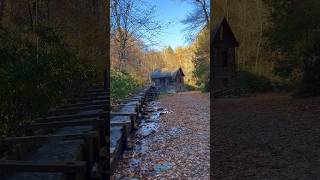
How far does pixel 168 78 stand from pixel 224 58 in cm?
485

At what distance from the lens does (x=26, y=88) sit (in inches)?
139

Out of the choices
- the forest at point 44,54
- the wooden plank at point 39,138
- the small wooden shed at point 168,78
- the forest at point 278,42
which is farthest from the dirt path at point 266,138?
the wooden plank at point 39,138

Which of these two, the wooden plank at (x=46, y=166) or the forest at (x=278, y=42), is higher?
the forest at (x=278, y=42)

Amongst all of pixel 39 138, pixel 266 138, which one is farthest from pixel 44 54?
pixel 266 138

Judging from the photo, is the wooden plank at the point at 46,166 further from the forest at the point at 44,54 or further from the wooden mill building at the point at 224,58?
the wooden mill building at the point at 224,58

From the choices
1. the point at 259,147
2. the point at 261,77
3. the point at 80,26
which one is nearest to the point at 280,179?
the point at 259,147

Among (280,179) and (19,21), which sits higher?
(19,21)

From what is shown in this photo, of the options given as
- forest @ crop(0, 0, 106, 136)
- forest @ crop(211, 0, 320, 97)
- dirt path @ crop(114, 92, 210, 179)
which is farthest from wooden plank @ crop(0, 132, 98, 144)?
forest @ crop(211, 0, 320, 97)

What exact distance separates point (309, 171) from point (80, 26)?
7.83 feet

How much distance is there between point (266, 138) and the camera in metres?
6.31

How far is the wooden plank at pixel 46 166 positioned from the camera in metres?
2.15

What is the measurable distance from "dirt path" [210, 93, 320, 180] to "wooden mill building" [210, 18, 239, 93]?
0.39 m

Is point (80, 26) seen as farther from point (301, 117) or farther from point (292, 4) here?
point (292, 4)

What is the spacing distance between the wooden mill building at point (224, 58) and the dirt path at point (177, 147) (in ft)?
7.12
